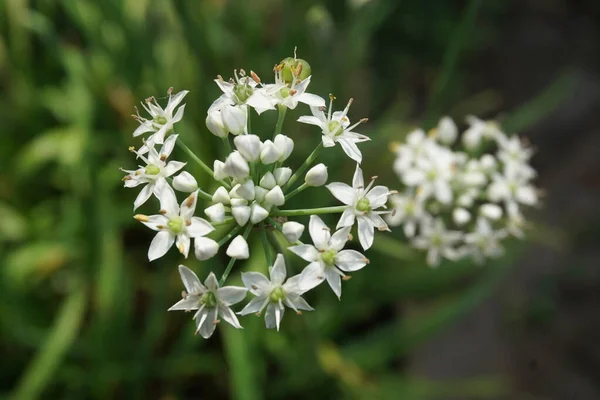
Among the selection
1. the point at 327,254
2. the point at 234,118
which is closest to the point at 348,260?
the point at 327,254

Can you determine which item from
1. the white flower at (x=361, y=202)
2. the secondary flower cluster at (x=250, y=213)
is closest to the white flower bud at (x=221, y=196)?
the secondary flower cluster at (x=250, y=213)

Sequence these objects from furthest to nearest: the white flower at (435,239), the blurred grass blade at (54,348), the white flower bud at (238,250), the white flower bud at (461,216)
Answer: the blurred grass blade at (54,348), the white flower at (435,239), the white flower bud at (461,216), the white flower bud at (238,250)

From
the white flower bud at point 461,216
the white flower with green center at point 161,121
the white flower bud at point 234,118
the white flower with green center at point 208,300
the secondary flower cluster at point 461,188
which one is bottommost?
the white flower with green center at point 208,300

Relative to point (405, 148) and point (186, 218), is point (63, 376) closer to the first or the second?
point (186, 218)

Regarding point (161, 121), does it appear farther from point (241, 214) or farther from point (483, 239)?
point (483, 239)

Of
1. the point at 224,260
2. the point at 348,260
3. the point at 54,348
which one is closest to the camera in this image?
the point at 348,260

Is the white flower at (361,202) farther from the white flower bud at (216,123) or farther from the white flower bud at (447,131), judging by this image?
the white flower bud at (447,131)

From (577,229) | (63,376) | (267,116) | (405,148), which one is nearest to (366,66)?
(267,116)
